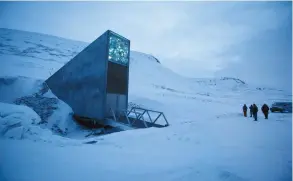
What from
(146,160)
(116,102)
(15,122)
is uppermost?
(116,102)

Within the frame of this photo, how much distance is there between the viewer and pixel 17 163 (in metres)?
3.63

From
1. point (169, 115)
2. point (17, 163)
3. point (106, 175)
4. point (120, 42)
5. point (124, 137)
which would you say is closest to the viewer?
point (106, 175)

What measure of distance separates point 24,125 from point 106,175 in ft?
13.7

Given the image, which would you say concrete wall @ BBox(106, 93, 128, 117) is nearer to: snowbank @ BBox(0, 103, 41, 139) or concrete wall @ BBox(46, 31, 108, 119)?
concrete wall @ BBox(46, 31, 108, 119)

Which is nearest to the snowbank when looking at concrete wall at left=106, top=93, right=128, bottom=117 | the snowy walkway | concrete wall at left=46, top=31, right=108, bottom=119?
the snowy walkway

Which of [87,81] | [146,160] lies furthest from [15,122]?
[87,81]

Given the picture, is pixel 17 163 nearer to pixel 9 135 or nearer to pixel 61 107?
pixel 9 135

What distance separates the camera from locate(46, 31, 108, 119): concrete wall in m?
11.2

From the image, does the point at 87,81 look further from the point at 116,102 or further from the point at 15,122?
the point at 15,122

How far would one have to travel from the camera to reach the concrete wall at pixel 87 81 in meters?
11.2

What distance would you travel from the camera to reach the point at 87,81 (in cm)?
1227

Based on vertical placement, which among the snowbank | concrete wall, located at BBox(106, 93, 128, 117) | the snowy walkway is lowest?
the snowy walkway

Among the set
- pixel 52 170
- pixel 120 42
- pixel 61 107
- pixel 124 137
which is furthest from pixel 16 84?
pixel 52 170

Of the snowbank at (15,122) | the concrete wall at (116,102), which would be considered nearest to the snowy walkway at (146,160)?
the snowbank at (15,122)
